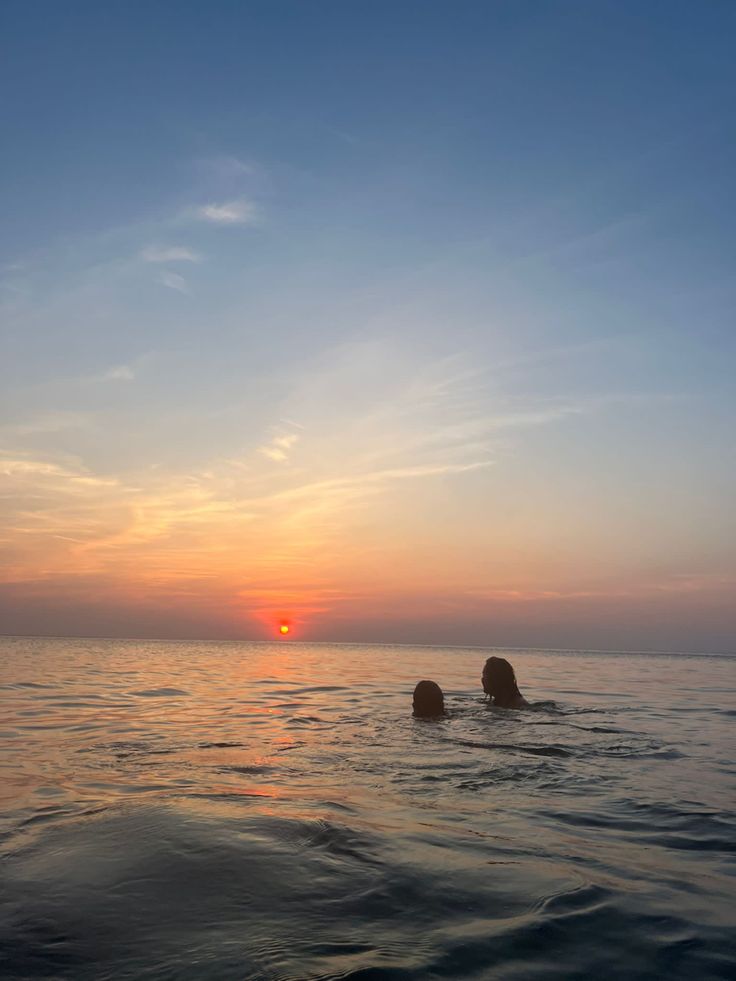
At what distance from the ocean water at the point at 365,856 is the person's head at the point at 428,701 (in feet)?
11.6

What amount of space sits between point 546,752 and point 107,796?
8907 mm

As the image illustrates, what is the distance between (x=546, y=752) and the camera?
14477mm

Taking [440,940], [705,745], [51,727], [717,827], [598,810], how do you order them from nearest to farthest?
[440,940] < [717,827] < [598,810] < [705,745] < [51,727]

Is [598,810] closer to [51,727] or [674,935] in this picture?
[674,935]

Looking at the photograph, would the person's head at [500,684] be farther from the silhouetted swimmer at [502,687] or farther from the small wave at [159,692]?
the small wave at [159,692]

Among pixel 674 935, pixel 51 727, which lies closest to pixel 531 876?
pixel 674 935

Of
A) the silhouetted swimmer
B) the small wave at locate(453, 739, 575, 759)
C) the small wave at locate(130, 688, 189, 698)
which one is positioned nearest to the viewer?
the small wave at locate(453, 739, 575, 759)

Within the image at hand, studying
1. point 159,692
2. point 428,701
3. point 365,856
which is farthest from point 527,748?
point 159,692

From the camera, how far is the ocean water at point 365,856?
204 inches

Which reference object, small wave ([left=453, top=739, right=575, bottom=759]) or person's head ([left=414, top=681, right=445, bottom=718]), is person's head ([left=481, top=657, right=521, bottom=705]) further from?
small wave ([left=453, top=739, right=575, bottom=759])

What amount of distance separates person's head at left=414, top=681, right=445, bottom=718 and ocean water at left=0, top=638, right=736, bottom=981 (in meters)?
3.52

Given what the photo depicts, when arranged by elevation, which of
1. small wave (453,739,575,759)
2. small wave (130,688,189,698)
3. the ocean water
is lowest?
small wave (130,688,189,698)

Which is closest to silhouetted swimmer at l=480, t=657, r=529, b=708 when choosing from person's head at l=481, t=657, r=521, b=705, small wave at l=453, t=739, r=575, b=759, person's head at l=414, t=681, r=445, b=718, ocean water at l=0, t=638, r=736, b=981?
person's head at l=481, t=657, r=521, b=705

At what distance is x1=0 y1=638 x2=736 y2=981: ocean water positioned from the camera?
519 cm
